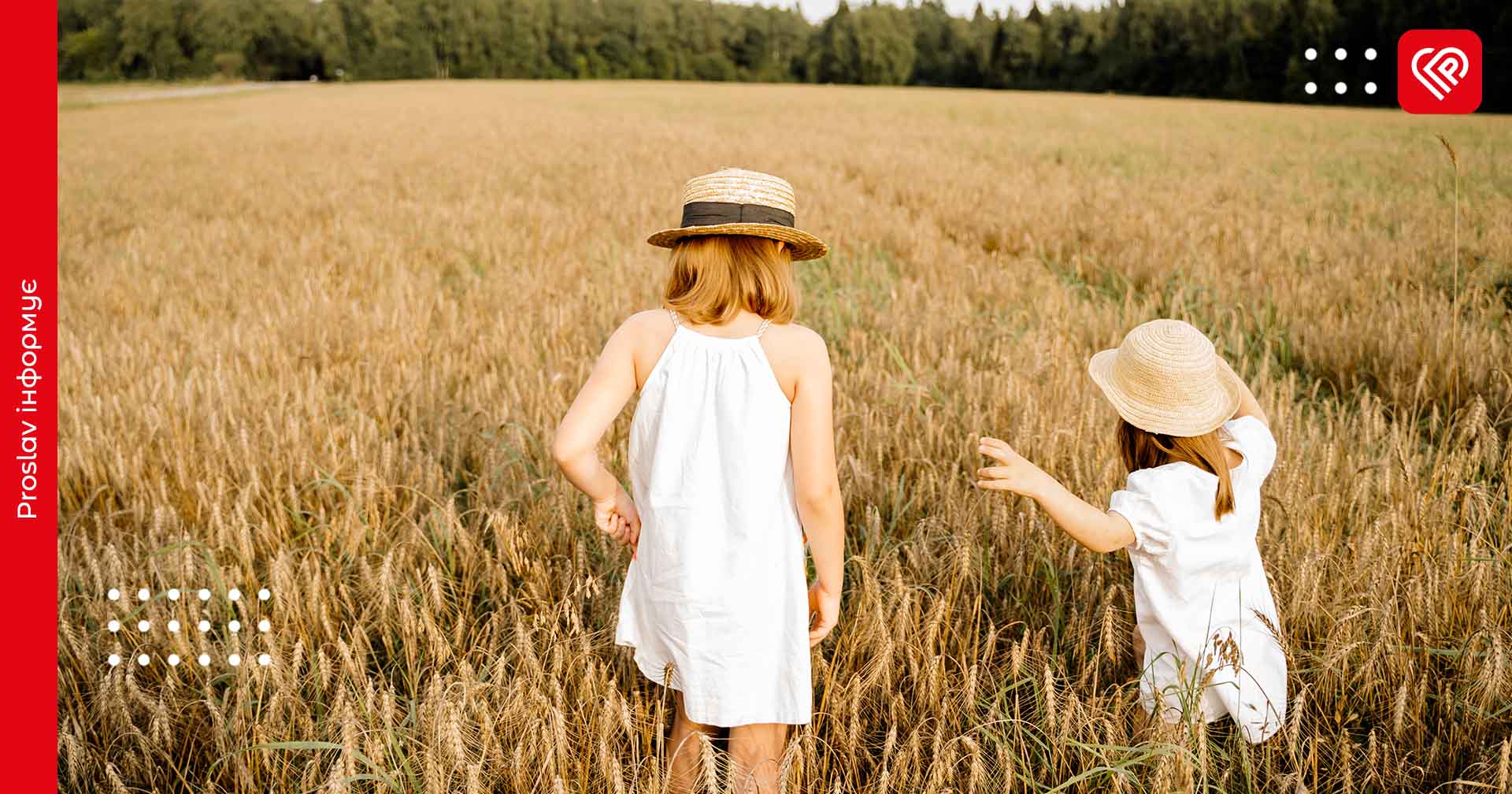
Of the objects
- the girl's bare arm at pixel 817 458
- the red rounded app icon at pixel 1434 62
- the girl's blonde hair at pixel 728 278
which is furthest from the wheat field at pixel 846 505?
the red rounded app icon at pixel 1434 62

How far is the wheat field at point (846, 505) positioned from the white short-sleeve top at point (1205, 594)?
0.08 meters

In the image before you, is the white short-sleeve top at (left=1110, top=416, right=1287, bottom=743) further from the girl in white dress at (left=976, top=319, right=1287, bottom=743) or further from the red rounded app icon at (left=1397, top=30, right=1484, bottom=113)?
the red rounded app icon at (left=1397, top=30, right=1484, bottom=113)

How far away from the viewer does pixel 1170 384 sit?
159 cm

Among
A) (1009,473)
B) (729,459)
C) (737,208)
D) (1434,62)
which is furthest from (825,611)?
(1434,62)

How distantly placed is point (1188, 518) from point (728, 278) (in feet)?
3.06

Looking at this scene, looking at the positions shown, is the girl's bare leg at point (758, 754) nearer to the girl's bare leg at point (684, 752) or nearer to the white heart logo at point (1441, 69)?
the girl's bare leg at point (684, 752)

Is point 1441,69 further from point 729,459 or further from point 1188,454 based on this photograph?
point 729,459

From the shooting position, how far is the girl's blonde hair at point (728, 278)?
1608 millimetres

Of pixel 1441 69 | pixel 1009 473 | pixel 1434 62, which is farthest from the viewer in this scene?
pixel 1441 69

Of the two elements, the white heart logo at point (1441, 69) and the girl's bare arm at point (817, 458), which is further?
the white heart logo at point (1441, 69)

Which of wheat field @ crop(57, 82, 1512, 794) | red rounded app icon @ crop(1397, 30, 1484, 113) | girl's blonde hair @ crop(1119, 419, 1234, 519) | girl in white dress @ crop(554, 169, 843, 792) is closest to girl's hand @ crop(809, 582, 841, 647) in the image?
girl in white dress @ crop(554, 169, 843, 792)
